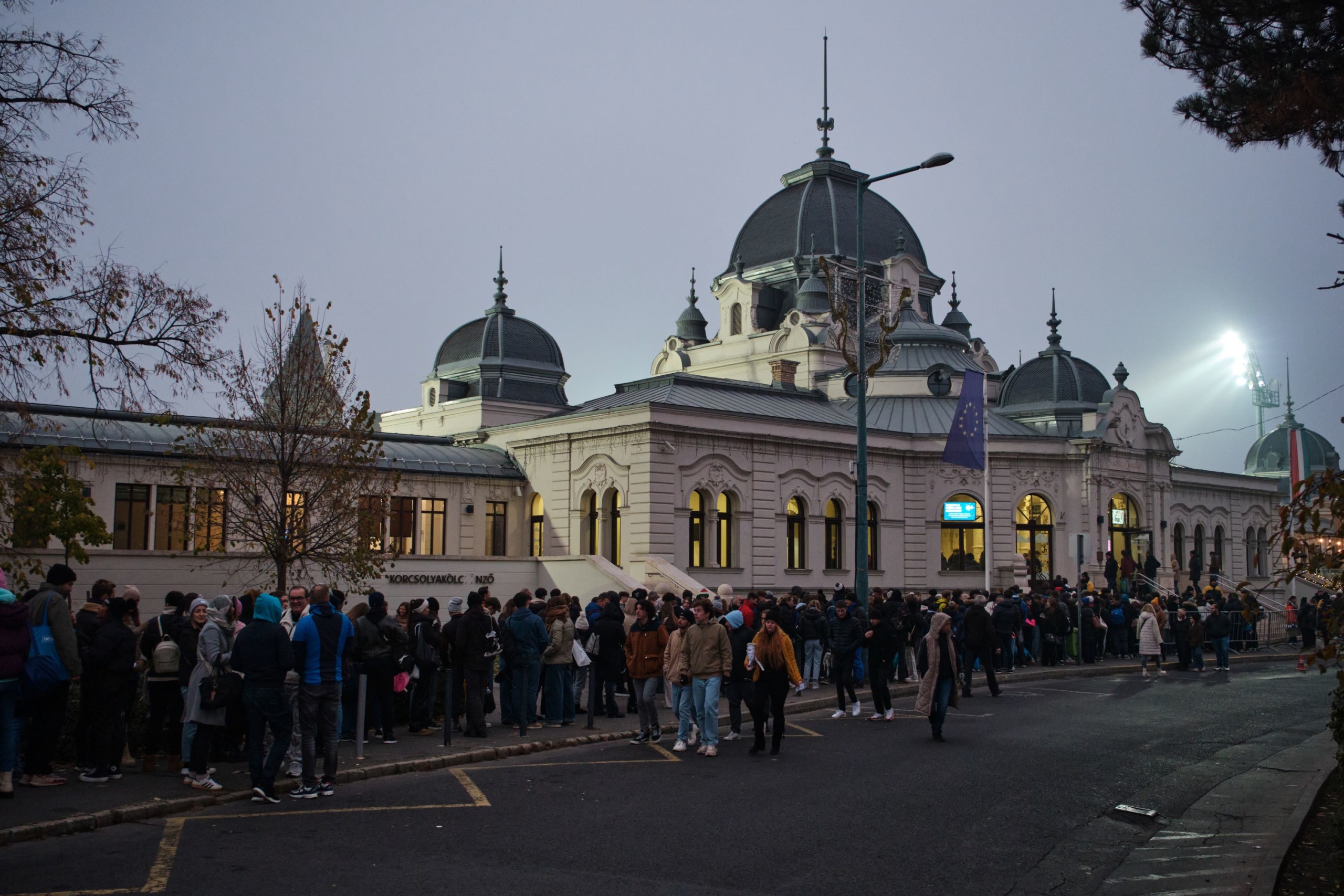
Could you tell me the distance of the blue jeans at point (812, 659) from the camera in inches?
923

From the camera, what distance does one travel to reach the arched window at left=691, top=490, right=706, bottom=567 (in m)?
38.5

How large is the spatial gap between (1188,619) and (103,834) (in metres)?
26.4

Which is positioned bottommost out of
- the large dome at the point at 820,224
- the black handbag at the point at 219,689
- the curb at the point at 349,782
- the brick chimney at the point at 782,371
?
the curb at the point at 349,782

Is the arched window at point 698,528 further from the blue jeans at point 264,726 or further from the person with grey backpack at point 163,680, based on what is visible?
the blue jeans at point 264,726

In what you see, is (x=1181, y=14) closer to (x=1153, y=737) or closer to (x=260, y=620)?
(x=1153, y=737)

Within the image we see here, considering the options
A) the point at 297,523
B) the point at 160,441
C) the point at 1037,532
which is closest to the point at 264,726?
the point at 297,523

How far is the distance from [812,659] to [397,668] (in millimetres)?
10291

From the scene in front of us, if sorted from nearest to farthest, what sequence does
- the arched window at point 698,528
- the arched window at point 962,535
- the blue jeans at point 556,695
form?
the blue jeans at point 556,695 → the arched window at point 698,528 → the arched window at point 962,535

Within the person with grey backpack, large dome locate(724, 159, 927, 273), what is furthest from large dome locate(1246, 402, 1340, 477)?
the person with grey backpack

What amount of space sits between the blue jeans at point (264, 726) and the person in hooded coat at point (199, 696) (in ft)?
1.67

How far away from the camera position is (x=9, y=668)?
11.6 m

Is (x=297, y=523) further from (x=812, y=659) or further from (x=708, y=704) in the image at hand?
(x=708, y=704)

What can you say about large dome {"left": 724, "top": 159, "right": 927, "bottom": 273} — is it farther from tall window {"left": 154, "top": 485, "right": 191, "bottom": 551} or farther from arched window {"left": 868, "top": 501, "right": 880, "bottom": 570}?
tall window {"left": 154, "top": 485, "right": 191, "bottom": 551}

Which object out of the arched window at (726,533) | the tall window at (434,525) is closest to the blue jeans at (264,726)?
the arched window at (726,533)
